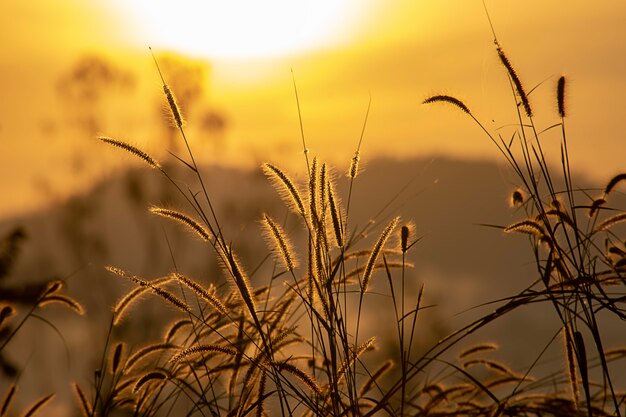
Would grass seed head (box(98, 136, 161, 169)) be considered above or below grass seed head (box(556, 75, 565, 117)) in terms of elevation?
below

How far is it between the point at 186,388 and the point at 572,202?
1358 mm

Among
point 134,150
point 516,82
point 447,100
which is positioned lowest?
point 134,150

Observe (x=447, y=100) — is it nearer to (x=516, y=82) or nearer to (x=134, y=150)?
(x=516, y=82)

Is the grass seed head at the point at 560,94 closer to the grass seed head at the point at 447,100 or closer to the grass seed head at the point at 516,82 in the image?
the grass seed head at the point at 516,82

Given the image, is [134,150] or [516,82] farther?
[516,82]

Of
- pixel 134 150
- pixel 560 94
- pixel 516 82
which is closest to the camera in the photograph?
pixel 134 150

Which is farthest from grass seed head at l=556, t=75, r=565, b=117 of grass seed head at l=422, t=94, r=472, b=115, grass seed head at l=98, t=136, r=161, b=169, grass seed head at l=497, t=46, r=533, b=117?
grass seed head at l=98, t=136, r=161, b=169

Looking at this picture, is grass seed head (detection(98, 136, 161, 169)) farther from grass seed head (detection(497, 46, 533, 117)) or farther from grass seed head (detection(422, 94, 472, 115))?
grass seed head (detection(497, 46, 533, 117))

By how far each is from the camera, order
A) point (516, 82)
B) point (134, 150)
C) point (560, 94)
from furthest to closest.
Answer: point (560, 94) → point (516, 82) → point (134, 150)

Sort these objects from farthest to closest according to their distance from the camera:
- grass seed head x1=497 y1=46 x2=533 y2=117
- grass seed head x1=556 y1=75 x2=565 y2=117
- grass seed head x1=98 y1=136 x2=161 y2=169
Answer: grass seed head x1=556 y1=75 x2=565 y2=117, grass seed head x1=497 y1=46 x2=533 y2=117, grass seed head x1=98 y1=136 x2=161 y2=169

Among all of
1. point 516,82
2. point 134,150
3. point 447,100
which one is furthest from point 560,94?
point 134,150

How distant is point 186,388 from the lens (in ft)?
10.7

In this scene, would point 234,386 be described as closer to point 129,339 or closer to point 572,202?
point 572,202

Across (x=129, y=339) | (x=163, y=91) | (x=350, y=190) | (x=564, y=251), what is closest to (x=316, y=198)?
(x=350, y=190)
